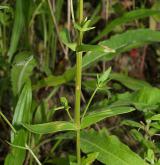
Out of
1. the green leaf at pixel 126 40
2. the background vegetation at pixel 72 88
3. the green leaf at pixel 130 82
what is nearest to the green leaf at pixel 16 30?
the background vegetation at pixel 72 88

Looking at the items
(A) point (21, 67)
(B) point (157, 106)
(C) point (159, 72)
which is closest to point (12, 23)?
(A) point (21, 67)

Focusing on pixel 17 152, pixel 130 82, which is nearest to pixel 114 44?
pixel 130 82

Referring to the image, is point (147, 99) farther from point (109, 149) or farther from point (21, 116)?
point (21, 116)

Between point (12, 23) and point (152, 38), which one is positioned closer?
point (152, 38)

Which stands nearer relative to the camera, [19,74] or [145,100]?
[145,100]

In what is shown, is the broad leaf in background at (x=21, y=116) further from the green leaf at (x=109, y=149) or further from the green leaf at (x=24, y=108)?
the green leaf at (x=109, y=149)

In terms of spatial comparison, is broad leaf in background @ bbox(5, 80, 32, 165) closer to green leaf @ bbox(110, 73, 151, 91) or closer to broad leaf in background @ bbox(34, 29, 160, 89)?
broad leaf in background @ bbox(34, 29, 160, 89)

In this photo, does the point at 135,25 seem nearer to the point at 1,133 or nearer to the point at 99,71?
the point at 99,71

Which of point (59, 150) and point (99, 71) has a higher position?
point (99, 71)
